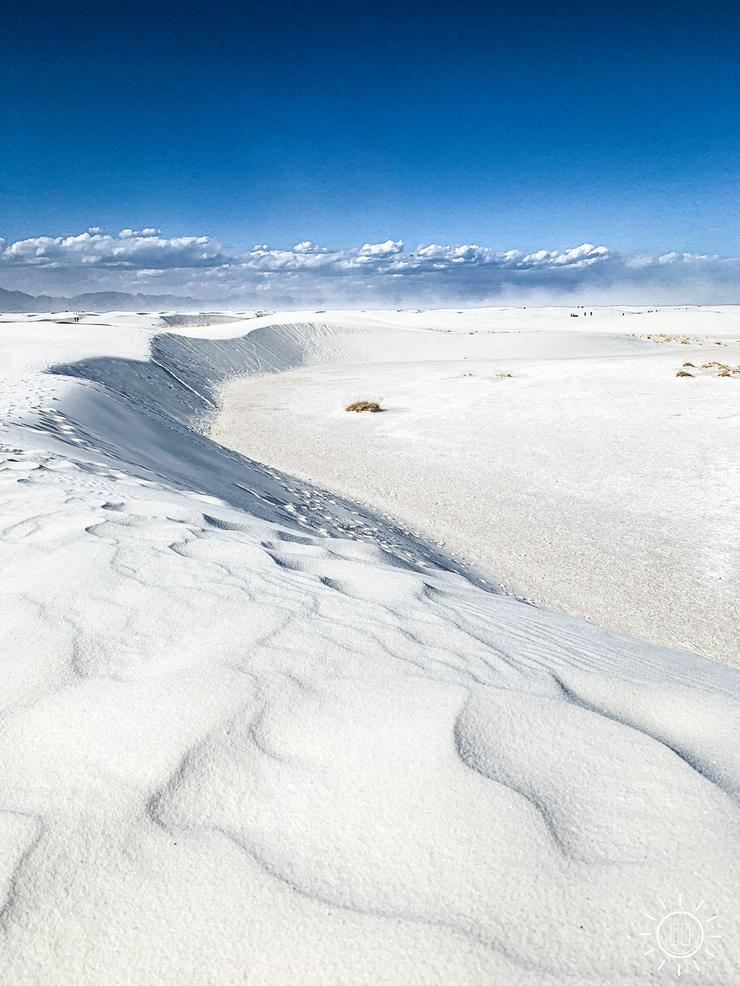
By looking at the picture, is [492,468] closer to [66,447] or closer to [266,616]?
[66,447]

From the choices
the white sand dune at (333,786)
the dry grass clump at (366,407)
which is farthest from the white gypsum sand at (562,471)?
the white sand dune at (333,786)

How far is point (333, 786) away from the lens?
137 centimetres

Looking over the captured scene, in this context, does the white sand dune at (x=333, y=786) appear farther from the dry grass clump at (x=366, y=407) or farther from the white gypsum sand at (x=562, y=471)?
the dry grass clump at (x=366, y=407)

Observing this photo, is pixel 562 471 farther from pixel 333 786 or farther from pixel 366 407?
pixel 333 786

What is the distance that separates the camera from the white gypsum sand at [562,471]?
5723 millimetres

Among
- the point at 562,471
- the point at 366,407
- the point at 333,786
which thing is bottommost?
the point at 366,407

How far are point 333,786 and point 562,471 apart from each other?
8.95 metres

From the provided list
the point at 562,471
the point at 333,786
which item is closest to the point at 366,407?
the point at 562,471

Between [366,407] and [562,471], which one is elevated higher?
[562,471]

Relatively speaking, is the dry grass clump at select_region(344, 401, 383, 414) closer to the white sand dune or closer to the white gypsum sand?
the white gypsum sand

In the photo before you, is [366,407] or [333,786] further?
[366,407]

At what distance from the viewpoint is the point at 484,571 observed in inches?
243

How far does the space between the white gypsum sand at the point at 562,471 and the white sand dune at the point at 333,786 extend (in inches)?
120

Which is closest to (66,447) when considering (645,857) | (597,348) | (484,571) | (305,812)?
(484,571)
